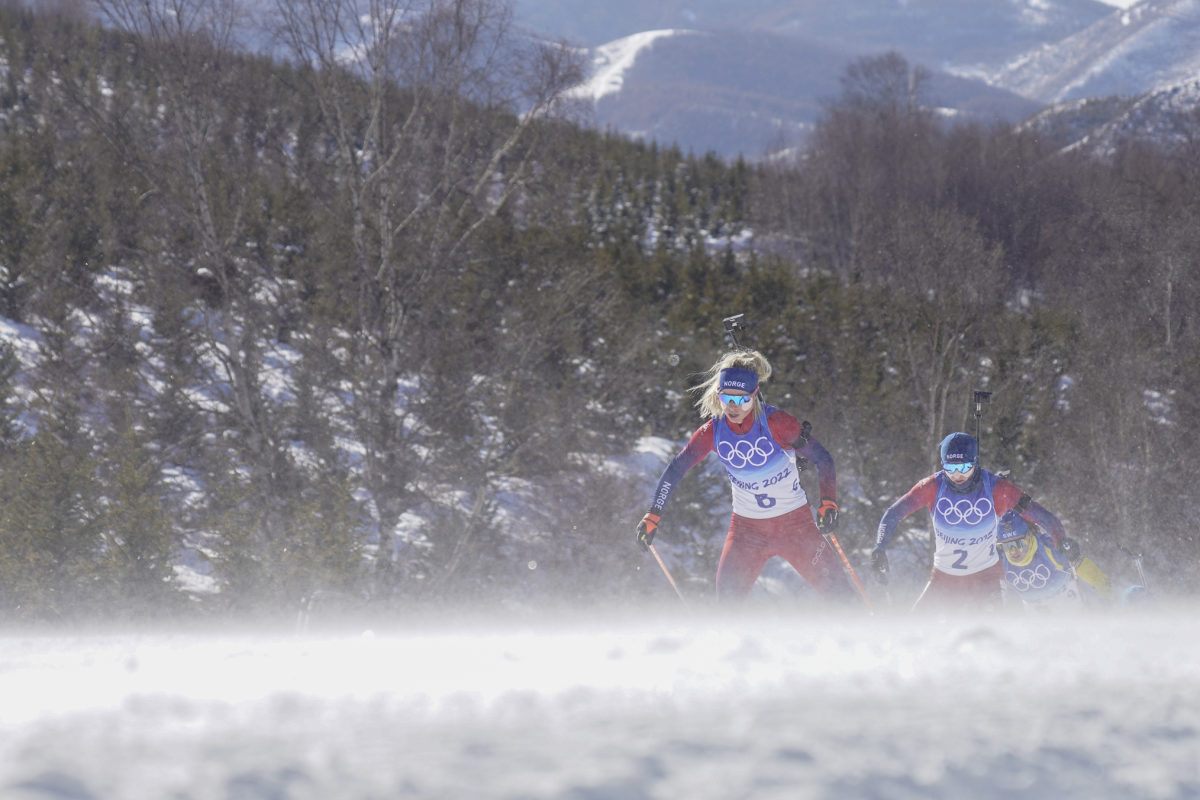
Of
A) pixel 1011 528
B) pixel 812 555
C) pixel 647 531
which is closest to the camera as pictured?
pixel 647 531

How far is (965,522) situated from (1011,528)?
111 centimetres

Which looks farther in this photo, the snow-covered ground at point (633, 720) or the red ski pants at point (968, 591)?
the red ski pants at point (968, 591)

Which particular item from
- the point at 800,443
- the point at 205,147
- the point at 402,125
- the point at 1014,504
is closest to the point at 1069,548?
the point at 1014,504

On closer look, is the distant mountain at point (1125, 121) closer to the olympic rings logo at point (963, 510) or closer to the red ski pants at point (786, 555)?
the olympic rings logo at point (963, 510)

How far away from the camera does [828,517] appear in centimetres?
501

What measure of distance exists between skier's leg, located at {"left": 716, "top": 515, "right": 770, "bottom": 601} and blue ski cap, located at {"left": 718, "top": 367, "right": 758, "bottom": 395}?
0.97m

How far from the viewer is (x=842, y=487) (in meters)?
13.8

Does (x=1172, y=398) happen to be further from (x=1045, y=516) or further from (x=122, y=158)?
(x=122, y=158)

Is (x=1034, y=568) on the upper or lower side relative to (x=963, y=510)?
lower

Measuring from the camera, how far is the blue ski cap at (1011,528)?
6391mm

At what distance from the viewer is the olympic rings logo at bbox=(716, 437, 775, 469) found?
16.9 feet

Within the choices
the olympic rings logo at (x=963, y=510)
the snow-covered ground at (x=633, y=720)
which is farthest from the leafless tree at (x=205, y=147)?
the snow-covered ground at (x=633, y=720)

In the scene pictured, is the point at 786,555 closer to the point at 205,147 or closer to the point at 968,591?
the point at 968,591

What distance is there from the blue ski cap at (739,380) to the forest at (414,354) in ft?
3.89
